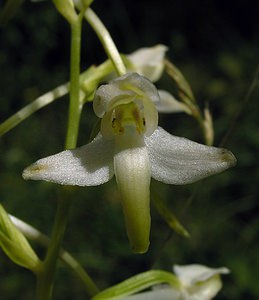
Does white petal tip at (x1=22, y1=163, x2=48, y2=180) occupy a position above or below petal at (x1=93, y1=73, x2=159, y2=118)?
below

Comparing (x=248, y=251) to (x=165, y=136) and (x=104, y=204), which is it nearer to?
(x=104, y=204)

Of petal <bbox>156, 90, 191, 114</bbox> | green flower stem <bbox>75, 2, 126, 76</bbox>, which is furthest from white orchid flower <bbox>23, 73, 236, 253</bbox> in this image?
petal <bbox>156, 90, 191, 114</bbox>

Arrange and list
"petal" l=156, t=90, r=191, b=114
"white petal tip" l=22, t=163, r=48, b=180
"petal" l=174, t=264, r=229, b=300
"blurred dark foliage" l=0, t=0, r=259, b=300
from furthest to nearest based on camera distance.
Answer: "blurred dark foliage" l=0, t=0, r=259, b=300
"petal" l=156, t=90, r=191, b=114
"petal" l=174, t=264, r=229, b=300
"white petal tip" l=22, t=163, r=48, b=180

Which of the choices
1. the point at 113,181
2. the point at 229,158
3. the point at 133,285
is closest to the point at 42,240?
the point at 133,285

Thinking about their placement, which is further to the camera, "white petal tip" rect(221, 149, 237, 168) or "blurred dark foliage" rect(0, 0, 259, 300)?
"blurred dark foliage" rect(0, 0, 259, 300)

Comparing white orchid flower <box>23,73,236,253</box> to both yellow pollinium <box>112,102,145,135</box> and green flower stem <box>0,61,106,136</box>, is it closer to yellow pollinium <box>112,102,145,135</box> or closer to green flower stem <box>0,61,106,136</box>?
yellow pollinium <box>112,102,145,135</box>

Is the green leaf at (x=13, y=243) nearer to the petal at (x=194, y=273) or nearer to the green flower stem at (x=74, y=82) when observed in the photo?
the green flower stem at (x=74, y=82)

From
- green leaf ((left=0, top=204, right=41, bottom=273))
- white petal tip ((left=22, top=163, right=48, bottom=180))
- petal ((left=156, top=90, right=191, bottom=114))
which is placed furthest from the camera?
petal ((left=156, top=90, right=191, bottom=114))
